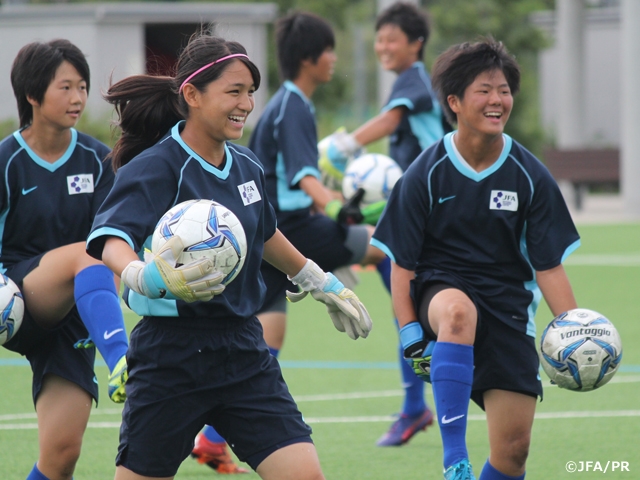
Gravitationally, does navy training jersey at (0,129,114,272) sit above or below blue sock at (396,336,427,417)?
above

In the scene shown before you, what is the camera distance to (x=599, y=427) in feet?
19.1

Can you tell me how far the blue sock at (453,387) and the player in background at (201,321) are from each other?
0.69m

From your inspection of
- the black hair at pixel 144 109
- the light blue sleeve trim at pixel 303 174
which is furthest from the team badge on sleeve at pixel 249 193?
the light blue sleeve trim at pixel 303 174

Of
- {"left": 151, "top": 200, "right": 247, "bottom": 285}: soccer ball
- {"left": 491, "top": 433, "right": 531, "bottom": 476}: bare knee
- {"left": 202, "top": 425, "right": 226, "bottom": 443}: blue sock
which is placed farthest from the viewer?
{"left": 202, "top": 425, "right": 226, "bottom": 443}: blue sock

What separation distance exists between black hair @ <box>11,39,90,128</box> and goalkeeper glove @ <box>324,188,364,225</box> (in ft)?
5.71

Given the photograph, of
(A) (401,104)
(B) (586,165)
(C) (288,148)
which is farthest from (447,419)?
(B) (586,165)

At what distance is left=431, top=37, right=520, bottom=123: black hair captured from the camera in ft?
14.0

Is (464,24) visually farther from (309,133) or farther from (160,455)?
(160,455)

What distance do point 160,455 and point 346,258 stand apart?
2.62 metres

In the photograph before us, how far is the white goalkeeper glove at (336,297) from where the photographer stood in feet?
12.3

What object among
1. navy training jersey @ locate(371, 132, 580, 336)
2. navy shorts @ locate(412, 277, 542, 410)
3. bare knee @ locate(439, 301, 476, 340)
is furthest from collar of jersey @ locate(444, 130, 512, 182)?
bare knee @ locate(439, 301, 476, 340)

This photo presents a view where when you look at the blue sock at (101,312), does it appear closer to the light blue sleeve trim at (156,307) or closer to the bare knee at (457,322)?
the light blue sleeve trim at (156,307)

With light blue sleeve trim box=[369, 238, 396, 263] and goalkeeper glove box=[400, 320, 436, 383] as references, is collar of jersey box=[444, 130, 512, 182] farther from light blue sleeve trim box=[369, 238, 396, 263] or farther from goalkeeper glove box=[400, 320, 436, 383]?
goalkeeper glove box=[400, 320, 436, 383]

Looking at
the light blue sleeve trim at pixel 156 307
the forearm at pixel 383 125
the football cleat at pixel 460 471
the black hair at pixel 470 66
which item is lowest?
the football cleat at pixel 460 471
